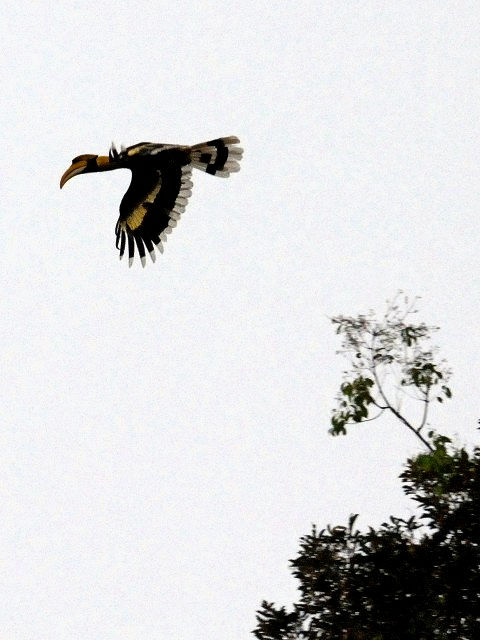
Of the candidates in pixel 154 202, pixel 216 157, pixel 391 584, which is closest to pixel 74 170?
pixel 154 202

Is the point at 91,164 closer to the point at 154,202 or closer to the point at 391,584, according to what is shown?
the point at 154,202

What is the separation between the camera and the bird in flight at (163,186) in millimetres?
16281

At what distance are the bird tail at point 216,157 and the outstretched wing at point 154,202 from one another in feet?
0.57

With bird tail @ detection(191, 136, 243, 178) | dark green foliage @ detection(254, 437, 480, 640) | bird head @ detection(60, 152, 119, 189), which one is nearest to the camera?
dark green foliage @ detection(254, 437, 480, 640)

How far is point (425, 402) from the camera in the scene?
45.5ft

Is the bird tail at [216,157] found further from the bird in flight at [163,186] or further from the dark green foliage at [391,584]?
the dark green foliage at [391,584]

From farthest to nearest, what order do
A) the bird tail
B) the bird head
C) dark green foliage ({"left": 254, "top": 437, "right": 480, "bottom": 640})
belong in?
the bird tail → the bird head → dark green foliage ({"left": 254, "top": 437, "right": 480, "bottom": 640})

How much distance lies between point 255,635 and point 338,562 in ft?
3.05

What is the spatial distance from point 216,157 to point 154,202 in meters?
0.91

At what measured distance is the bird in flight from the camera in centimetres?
1628

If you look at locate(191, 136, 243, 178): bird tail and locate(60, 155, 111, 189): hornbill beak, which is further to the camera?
locate(191, 136, 243, 178): bird tail

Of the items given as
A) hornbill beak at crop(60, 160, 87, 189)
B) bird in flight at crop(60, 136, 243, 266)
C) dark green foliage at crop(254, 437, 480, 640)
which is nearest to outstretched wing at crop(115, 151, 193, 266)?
bird in flight at crop(60, 136, 243, 266)

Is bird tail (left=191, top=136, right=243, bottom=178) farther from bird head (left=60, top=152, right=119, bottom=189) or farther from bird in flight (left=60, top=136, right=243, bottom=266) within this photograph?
bird head (left=60, top=152, right=119, bottom=189)

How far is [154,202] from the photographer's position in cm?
1641
